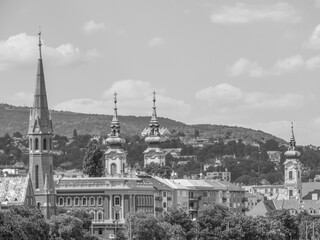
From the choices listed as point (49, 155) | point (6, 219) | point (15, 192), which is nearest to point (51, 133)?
point (49, 155)

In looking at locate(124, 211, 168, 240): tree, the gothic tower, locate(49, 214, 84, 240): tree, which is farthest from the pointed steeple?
locate(49, 214, 84, 240): tree

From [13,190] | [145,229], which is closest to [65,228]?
[145,229]

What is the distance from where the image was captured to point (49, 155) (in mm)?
163125

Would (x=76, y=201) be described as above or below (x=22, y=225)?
above

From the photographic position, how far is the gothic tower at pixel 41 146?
16050 centimetres

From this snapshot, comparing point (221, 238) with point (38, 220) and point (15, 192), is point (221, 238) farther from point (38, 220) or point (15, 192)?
point (38, 220)

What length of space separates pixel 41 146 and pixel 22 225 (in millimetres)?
37938

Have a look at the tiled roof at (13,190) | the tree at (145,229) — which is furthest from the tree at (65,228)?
the tree at (145,229)

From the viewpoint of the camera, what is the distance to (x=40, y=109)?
16250 centimetres

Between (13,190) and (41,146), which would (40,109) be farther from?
(13,190)

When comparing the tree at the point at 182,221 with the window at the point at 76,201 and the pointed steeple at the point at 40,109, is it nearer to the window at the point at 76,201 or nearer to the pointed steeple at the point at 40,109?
the pointed steeple at the point at 40,109

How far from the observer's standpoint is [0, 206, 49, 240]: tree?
120375mm

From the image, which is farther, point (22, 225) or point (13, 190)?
point (13, 190)

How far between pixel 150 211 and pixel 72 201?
1286 centimetres
